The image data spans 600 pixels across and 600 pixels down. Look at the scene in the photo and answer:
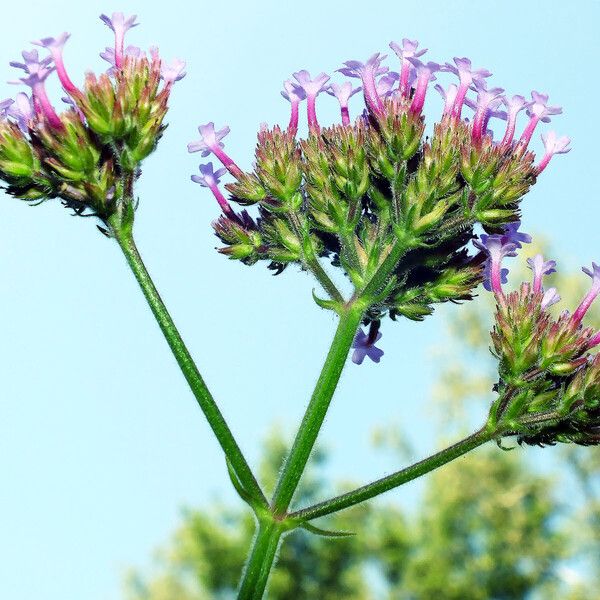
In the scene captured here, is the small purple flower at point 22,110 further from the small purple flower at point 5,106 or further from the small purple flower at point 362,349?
the small purple flower at point 362,349

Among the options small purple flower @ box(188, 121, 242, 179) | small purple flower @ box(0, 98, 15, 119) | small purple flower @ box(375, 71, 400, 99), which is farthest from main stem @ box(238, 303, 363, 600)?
small purple flower @ box(0, 98, 15, 119)

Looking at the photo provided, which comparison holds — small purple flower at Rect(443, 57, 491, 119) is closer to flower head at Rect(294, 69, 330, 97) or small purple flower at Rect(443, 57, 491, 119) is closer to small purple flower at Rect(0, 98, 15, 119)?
flower head at Rect(294, 69, 330, 97)

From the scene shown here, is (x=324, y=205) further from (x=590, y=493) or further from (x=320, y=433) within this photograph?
(x=590, y=493)

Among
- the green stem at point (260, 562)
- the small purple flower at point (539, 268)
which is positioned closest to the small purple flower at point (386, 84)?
the small purple flower at point (539, 268)

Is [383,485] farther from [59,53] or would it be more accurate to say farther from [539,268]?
[59,53]

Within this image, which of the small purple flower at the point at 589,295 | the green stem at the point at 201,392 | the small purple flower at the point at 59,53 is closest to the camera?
the green stem at the point at 201,392

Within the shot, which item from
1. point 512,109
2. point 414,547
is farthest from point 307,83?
point 414,547

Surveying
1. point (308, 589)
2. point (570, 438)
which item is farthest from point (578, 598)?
point (570, 438)
